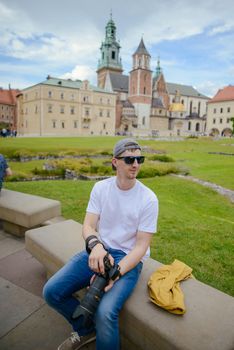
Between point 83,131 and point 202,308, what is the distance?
73.2 m

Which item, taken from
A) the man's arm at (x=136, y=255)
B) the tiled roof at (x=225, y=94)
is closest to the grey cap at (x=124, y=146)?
the man's arm at (x=136, y=255)

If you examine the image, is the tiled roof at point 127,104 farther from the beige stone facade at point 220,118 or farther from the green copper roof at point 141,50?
the beige stone facade at point 220,118

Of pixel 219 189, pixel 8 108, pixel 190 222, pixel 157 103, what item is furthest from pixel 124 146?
pixel 8 108

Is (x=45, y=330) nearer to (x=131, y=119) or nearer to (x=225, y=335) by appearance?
(x=225, y=335)

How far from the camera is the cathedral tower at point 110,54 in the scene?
3654 inches

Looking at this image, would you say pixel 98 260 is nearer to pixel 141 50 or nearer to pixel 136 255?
pixel 136 255

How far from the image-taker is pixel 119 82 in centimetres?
8888

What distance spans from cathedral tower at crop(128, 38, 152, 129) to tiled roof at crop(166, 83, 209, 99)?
904 inches

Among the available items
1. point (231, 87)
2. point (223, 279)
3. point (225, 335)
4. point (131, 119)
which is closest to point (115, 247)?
point (225, 335)

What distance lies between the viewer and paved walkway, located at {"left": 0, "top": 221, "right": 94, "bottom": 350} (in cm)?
256

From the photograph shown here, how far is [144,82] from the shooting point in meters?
82.8

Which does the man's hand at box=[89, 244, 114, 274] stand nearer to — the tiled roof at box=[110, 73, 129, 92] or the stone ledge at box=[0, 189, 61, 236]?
the stone ledge at box=[0, 189, 61, 236]

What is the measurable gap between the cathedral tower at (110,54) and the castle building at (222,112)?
36463 mm

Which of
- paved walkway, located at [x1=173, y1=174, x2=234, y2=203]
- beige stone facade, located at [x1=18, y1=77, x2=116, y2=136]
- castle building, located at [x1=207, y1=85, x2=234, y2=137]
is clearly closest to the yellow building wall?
beige stone facade, located at [x1=18, y1=77, x2=116, y2=136]
